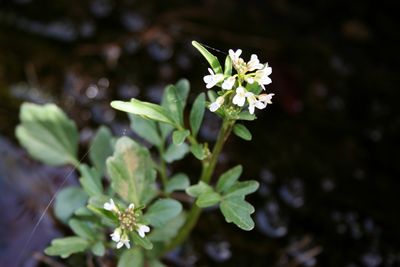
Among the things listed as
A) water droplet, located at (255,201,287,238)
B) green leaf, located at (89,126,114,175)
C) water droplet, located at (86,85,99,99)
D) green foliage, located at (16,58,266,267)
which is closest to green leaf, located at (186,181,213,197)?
green foliage, located at (16,58,266,267)

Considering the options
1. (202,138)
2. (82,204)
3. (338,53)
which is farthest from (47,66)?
(338,53)

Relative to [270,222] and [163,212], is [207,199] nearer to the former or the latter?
[163,212]

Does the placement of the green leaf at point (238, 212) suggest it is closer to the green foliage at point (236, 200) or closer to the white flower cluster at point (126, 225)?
the green foliage at point (236, 200)

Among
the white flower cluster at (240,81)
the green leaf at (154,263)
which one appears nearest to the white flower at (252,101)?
the white flower cluster at (240,81)

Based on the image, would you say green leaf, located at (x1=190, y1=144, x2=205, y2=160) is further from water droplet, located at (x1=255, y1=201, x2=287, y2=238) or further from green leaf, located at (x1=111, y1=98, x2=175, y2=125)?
water droplet, located at (x1=255, y1=201, x2=287, y2=238)

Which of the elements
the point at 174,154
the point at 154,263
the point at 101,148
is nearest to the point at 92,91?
the point at 101,148

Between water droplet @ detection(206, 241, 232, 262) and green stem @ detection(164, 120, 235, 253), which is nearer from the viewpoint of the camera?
green stem @ detection(164, 120, 235, 253)
